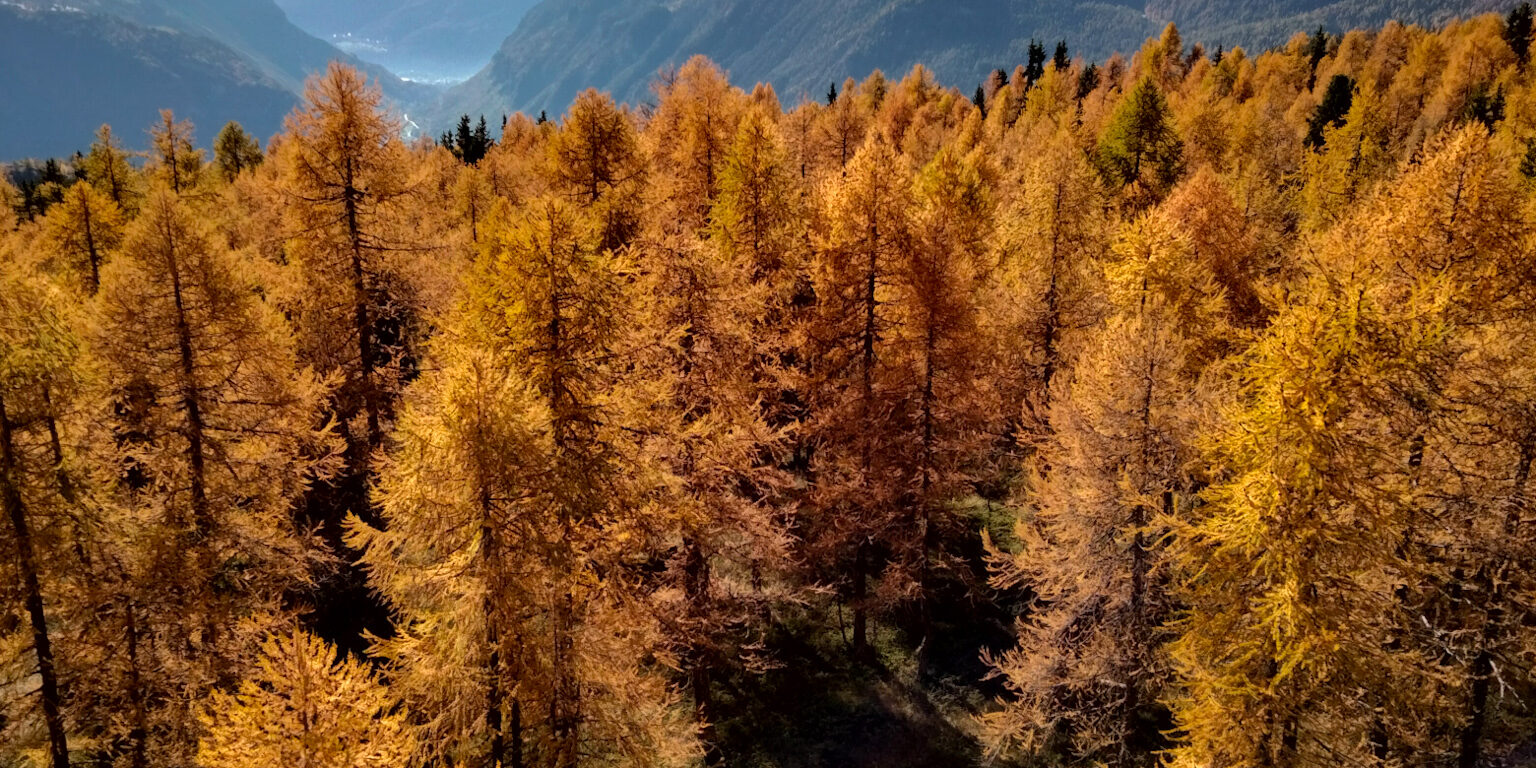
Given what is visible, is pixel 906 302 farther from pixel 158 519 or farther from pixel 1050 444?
pixel 158 519

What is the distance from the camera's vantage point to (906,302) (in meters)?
18.1

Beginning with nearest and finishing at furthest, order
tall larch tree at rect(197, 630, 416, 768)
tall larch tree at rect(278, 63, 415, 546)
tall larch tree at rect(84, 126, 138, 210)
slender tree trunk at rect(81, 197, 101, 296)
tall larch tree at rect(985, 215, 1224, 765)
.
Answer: tall larch tree at rect(197, 630, 416, 768) → tall larch tree at rect(985, 215, 1224, 765) → tall larch tree at rect(278, 63, 415, 546) → slender tree trunk at rect(81, 197, 101, 296) → tall larch tree at rect(84, 126, 138, 210)

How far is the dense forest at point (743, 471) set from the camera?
404 inches

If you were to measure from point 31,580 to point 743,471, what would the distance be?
11288 millimetres

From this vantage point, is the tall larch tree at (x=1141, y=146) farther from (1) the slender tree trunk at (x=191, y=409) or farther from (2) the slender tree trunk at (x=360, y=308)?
(1) the slender tree trunk at (x=191, y=409)

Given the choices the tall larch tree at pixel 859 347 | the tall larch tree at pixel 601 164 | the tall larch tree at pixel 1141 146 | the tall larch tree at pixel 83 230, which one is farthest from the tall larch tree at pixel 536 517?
the tall larch tree at pixel 1141 146

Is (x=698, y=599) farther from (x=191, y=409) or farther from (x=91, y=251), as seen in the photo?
(x=91, y=251)

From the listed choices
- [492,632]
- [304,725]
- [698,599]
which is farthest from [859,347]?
[304,725]

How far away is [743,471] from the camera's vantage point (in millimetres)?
16000

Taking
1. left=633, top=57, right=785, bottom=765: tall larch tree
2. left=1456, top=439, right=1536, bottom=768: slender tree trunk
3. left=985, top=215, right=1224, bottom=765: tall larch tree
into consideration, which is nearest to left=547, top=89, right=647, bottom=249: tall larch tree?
left=633, top=57, right=785, bottom=765: tall larch tree

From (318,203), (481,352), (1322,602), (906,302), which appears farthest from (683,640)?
(318,203)

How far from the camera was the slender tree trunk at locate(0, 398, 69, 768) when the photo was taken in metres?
10.9

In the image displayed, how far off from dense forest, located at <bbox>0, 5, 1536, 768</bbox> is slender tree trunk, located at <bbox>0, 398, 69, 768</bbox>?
47mm

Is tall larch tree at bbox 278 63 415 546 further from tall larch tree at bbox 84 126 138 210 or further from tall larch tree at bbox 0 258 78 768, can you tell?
tall larch tree at bbox 84 126 138 210
